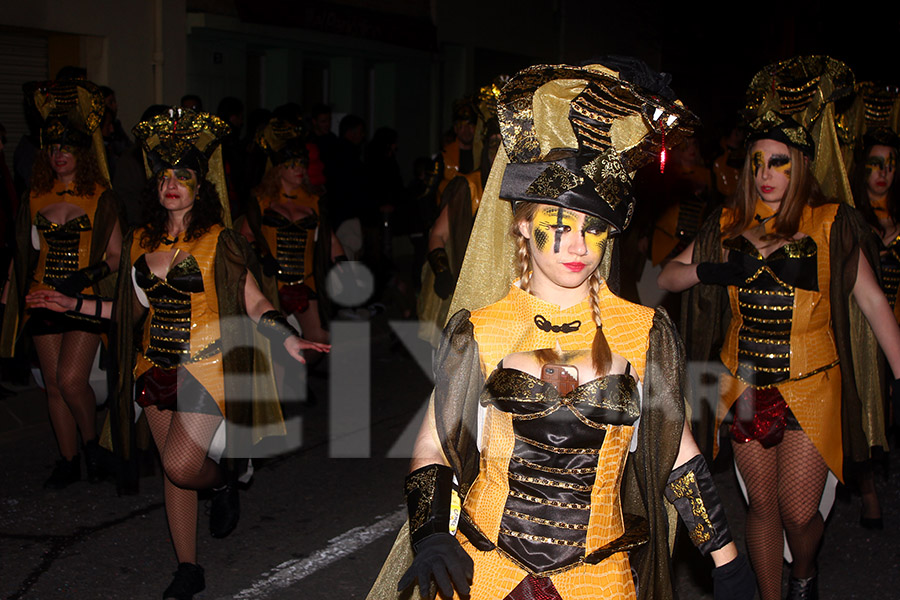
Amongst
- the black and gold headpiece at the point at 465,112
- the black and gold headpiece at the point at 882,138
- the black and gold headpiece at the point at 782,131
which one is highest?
the black and gold headpiece at the point at 465,112

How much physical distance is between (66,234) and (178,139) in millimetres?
1679

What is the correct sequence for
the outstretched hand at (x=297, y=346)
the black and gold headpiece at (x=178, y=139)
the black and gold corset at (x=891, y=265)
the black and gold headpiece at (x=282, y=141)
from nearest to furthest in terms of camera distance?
1. the outstretched hand at (x=297, y=346)
2. the black and gold headpiece at (x=178, y=139)
3. the black and gold corset at (x=891, y=265)
4. the black and gold headpiece at (x=282, y=141)

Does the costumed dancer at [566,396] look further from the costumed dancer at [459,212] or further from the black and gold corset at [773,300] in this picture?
the costumed dancer at [459,212]

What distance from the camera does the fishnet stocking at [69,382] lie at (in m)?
6.30

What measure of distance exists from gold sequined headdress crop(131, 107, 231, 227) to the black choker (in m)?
2.73

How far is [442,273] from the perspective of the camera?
24.1 ft

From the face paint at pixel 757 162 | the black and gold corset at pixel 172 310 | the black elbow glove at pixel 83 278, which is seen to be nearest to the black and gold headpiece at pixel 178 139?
the black and gold corset at pixel 172 310

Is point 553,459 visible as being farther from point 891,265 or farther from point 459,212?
point 459,212

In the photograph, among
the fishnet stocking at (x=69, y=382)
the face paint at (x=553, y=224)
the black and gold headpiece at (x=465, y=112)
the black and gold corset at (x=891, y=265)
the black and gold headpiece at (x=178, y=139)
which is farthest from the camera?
the black and gold headpiece at (x=465, y=112)

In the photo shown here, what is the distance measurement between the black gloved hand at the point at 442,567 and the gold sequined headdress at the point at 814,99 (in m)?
2.93

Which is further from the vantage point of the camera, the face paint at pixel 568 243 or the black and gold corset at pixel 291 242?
the black and gold corset at pixel 291 242

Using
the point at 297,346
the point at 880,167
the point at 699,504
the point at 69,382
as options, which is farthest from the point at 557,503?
the point at 880,167

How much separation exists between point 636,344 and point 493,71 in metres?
19.6

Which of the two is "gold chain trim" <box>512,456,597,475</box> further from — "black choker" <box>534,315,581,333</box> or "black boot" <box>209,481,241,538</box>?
"black boot" <box>209,481,241,538</box>
